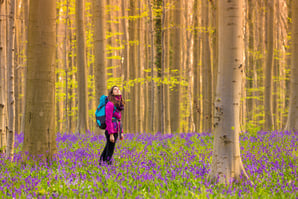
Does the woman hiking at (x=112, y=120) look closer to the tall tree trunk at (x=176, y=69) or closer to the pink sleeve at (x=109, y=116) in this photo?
the pink sleeve at (x=109, y=116)

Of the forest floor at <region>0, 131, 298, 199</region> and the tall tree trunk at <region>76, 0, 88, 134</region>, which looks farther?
the tall tree trunk at <region>76, 0, 88, 134</region>

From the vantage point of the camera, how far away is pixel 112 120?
26.2 ft

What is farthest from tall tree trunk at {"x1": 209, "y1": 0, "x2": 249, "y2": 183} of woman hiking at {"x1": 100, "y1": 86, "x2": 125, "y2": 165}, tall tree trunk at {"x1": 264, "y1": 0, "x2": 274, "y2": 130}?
tall tree trunk at {"x1": 264, "y1": 0, "x2": 274, "y2": 130}

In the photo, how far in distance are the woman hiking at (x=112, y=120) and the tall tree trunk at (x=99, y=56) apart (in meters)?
5.53

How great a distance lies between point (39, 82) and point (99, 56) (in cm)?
616

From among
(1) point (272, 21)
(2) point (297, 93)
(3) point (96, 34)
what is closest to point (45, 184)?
(3) point (96, 34)

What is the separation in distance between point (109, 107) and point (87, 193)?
9.70ft

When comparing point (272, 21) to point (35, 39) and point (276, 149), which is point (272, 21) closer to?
point (276, 149)

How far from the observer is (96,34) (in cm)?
1388

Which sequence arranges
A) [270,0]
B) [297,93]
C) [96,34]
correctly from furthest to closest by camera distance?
[270,0], [96,34], [297,93]

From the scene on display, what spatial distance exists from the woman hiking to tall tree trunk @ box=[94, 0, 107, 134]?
553cm

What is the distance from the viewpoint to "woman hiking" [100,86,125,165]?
777 cm

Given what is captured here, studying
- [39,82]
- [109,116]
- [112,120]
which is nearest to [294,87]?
[112,120]

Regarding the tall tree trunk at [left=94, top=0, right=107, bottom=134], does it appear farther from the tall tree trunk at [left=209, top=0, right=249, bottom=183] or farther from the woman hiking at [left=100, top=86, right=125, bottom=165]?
the tall tree trunk at [left=209, top=0, right=249, bottom=183]
